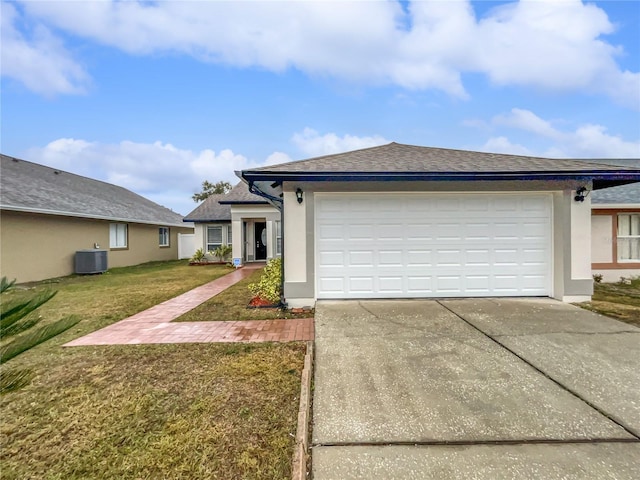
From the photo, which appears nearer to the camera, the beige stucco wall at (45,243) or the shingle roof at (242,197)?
the beige stucco wall at (45,243)

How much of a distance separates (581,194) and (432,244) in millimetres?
3280

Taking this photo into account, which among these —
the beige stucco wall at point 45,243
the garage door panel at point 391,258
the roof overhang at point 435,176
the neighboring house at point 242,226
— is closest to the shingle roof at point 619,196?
the roof overhang at point 435,176

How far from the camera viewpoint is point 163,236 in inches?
842

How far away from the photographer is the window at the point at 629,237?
10.1m

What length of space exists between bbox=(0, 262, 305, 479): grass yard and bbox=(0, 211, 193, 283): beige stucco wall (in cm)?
901

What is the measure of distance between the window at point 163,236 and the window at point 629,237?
23.4 metres

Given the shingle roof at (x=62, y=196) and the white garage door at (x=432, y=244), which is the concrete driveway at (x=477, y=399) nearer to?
the white garage door at (x=432, y=244)

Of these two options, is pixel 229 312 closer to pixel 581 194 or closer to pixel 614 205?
pixel 581 194

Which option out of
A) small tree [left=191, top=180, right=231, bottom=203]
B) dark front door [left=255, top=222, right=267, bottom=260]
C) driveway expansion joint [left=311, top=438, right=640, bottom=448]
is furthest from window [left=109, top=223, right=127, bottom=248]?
small tree [left=191, top=180, right=231, bottom=203]

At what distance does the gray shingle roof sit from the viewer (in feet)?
20.7

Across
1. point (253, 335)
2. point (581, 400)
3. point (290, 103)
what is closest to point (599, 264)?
point (581, 400)

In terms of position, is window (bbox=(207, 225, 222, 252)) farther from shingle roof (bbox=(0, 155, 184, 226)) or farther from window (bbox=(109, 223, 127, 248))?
window (bbox=(109, 223, 127, 248))

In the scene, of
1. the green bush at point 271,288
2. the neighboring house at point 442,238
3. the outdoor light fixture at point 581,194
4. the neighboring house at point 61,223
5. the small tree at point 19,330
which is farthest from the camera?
the neighboring house at point 61,223

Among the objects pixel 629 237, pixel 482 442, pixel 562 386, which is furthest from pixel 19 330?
pixel 629 237
